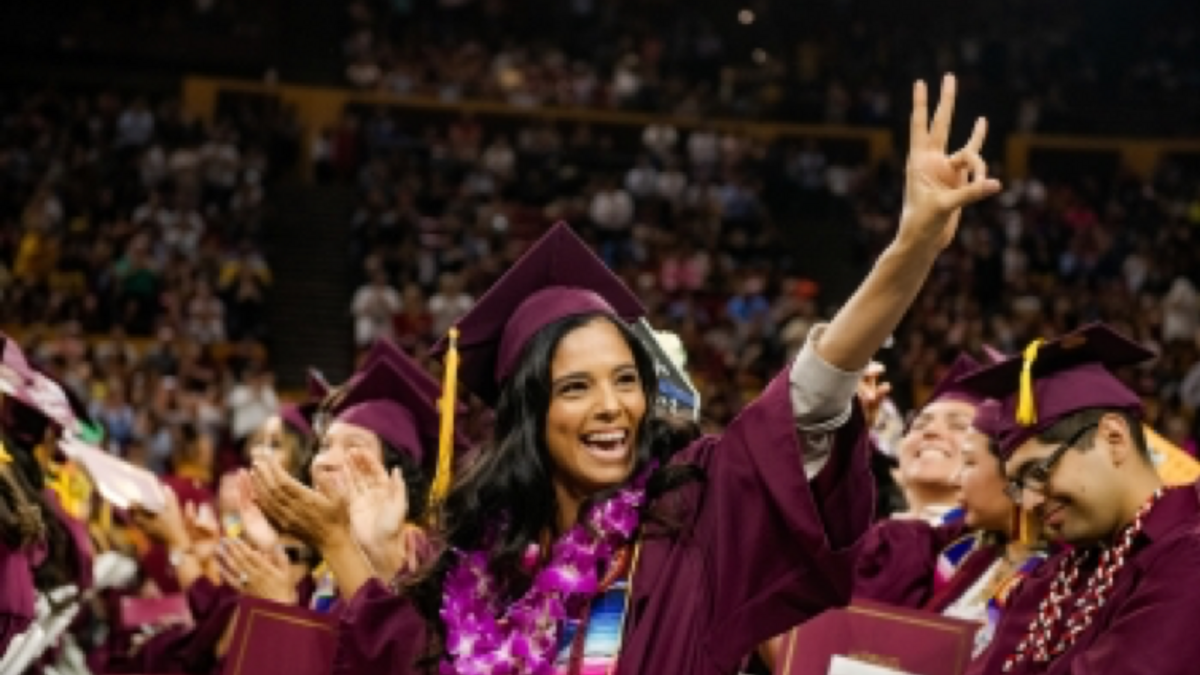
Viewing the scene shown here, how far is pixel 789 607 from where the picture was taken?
9.43ft

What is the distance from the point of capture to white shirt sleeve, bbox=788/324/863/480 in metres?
2.71

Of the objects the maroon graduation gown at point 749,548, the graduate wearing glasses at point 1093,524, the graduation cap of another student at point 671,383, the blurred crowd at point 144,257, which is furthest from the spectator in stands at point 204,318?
the maroon graduation gown at point 749,548

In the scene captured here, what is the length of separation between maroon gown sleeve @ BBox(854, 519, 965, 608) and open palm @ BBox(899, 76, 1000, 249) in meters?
2.44

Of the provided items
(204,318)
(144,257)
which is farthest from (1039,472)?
(144,257)

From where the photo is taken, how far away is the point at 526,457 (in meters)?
3.14

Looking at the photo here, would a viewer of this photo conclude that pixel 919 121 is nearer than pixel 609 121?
Yes

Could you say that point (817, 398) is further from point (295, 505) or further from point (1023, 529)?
point (1023, 529)

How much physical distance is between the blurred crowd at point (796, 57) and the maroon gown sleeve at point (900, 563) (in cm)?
1740

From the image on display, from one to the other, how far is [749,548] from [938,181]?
62 cm

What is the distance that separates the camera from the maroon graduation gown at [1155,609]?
11.5 feet

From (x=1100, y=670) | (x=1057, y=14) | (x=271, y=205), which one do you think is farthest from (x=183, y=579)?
(x=1057, y=14)

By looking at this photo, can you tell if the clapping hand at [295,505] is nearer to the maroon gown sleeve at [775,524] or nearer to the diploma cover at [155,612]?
the maroon gown sleeve at [775,524]

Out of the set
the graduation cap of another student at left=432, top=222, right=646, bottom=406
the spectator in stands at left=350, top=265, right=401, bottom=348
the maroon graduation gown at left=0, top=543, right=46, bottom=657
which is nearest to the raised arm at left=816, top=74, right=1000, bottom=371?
the graduation cap of another student at left=432, top=222, right=646, bottom=406

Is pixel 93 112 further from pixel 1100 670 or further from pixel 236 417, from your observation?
pixel 1100 670
